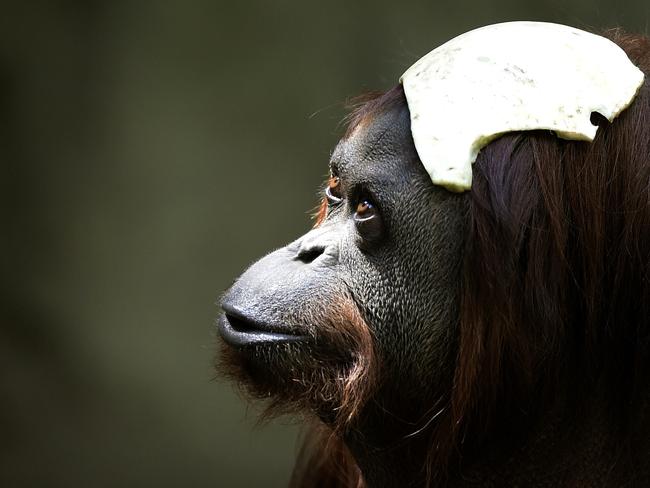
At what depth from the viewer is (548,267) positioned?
129 centimetres

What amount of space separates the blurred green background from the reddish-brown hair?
5.65 feet

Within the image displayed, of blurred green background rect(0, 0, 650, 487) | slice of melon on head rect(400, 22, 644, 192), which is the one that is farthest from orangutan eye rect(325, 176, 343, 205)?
blurred green background rect(0, 0, 650, 487)

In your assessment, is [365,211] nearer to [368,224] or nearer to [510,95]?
[368,224]

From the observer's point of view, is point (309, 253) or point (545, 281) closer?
point (545, 281)

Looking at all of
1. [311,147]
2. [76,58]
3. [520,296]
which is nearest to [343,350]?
[520,296]

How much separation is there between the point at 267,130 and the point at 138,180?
0.43 m

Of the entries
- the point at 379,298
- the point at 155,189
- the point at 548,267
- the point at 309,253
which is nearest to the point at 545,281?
the point at 548,267

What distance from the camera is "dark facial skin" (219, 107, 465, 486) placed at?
1328 mm

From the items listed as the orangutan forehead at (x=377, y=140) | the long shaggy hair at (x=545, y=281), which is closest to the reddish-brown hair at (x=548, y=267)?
the long shaggy hair at (x=545, y=281)

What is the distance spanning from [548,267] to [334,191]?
35 centimetres

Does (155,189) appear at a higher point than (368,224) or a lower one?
lower

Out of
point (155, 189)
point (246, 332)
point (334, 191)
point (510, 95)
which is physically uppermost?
point (510, 95)

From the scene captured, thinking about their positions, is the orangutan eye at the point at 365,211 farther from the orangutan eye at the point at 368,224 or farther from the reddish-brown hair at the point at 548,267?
the reddish-brown hair at the point at 548,267

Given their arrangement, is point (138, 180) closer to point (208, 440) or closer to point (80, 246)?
point (80, 246)
